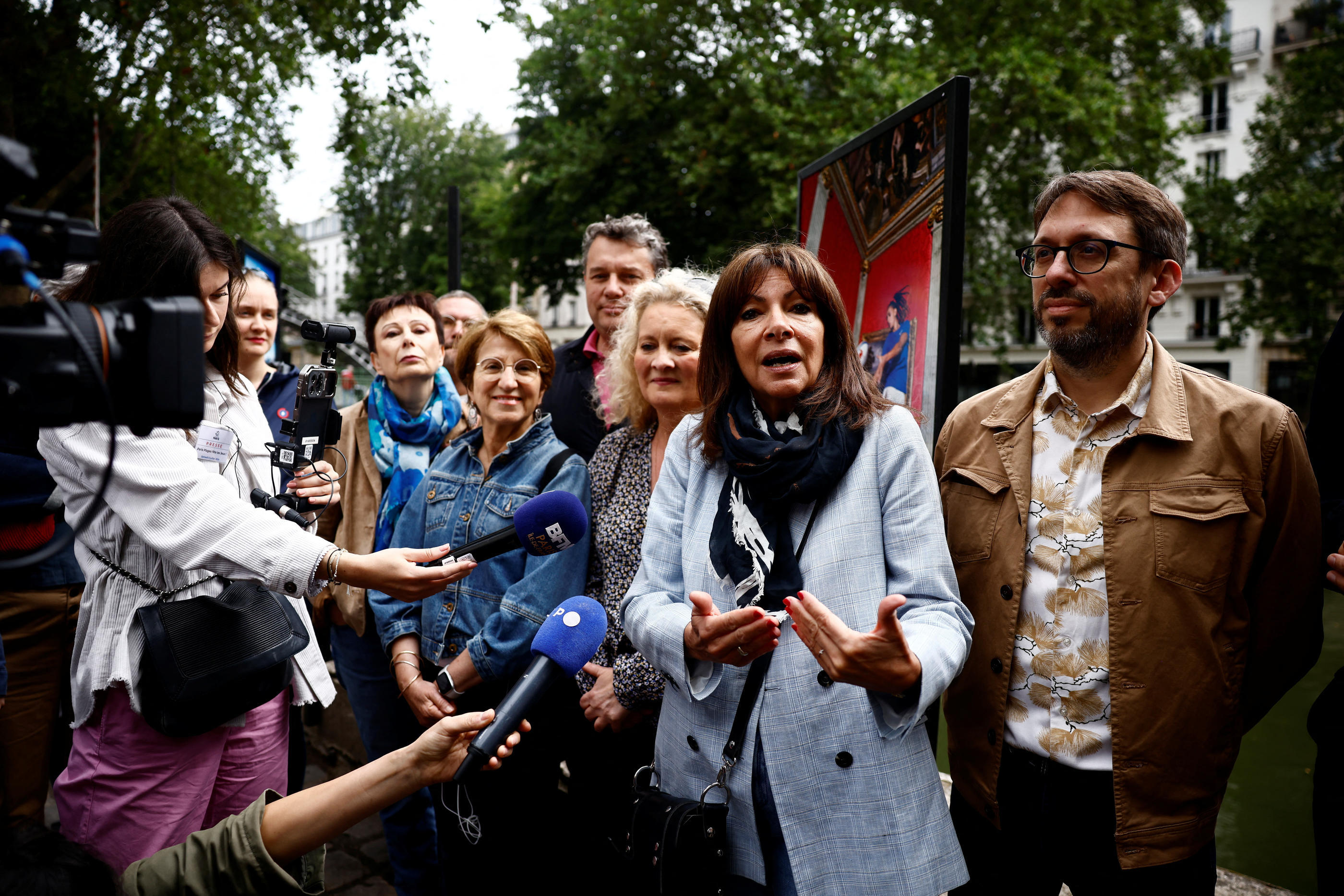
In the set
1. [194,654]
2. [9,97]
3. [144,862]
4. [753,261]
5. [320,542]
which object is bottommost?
[144,862]

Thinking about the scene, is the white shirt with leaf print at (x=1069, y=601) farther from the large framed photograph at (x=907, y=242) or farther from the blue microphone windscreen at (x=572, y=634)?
the blue microphone windscreen at (x=572, y=634)

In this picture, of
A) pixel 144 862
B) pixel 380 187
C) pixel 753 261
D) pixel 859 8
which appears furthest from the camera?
pixel 380 187

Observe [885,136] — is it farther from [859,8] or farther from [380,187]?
[380,187]

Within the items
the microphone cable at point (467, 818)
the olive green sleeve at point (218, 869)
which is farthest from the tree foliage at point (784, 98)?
the olive green sleeve at point (218, 869)

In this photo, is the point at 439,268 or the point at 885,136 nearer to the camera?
the point at 885,136

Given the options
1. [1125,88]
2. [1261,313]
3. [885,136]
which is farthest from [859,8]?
[885,136]

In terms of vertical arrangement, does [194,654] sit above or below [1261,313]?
below

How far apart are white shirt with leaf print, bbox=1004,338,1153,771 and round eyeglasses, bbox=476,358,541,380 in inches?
70.8

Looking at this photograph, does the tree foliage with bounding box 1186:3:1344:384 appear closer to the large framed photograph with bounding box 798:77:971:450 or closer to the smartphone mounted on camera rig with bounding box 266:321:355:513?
the large framed photograph with bounding box 798:77:971:450

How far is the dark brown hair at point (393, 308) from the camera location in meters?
4.27

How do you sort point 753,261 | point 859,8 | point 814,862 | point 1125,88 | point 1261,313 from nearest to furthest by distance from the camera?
1. point 814,862
2. point 753,261
3. point 859,8
4. point 1125,88
5. point 1261,313

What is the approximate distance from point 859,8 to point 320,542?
1707cm

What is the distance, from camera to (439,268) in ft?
110

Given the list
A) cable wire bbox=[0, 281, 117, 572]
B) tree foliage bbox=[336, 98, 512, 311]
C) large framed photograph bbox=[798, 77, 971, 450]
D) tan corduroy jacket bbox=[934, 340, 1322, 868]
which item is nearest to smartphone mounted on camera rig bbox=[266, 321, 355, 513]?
cable wire bbox=[0, 281, 117, 572]
